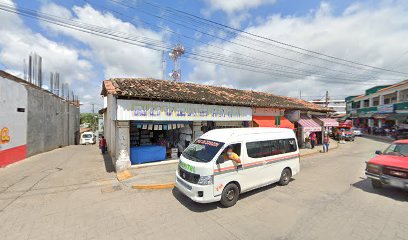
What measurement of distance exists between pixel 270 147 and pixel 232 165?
7.03 ft

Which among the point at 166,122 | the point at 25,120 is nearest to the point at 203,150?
the point at 166,122

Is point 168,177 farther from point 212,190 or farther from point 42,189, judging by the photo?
point 42,189

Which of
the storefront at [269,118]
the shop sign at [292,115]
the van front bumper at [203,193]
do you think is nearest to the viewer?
the van front bumper at [203,193]

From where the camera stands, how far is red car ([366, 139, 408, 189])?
5.74 m

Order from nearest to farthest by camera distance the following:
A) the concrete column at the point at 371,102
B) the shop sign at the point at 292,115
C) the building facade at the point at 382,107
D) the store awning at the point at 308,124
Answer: the store awning at the point at 308,124, the shop sign at the point at 292,115, the building facade at the point at 382,107, the concrete column at the point at 371,102

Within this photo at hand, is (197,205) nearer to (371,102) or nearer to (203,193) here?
(203,193)

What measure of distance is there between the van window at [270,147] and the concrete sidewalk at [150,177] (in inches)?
138

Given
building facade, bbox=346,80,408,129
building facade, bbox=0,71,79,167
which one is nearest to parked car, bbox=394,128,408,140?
building facade, bbox=346,80,408,129

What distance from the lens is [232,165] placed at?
18.7ft

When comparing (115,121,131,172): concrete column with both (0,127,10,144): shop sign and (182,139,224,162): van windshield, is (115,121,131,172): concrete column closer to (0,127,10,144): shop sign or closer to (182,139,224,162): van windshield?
(182,139,224,162): van windshield

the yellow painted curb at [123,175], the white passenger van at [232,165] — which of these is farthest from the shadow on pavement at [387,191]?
the yellow painted curb at [123,175]

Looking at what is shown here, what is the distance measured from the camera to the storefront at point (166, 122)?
9328mm

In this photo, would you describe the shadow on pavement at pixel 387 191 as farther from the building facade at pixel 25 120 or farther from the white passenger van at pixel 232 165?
the building facade at pixel 25 120

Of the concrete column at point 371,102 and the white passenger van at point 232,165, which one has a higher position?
the concrete column at point 371,102
